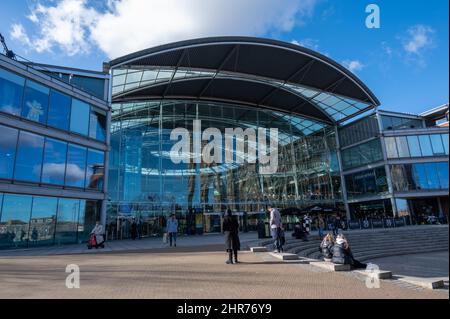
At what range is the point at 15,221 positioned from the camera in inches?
691

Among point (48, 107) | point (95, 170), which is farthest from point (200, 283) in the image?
point (95, 170)

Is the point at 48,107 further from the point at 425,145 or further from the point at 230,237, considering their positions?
the point at 425,145

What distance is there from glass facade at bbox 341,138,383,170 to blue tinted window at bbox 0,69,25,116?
113ft

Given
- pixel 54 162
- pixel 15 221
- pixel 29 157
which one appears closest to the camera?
pixel 15 221

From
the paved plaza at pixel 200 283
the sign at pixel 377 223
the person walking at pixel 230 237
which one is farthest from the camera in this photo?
the sign at pixel 377 223

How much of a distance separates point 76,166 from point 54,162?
66.5 inches

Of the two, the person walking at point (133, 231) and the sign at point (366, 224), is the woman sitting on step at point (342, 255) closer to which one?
the person walking at point (133, 231)

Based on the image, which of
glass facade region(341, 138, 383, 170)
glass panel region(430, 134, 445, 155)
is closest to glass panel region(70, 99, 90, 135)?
glass facade region(341, 138, 383, 170)

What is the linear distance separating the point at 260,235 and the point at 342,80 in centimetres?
2144

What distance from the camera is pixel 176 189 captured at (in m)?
29.6

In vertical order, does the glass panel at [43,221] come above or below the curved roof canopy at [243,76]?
below

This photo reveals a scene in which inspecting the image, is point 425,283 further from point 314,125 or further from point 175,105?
point 314,125

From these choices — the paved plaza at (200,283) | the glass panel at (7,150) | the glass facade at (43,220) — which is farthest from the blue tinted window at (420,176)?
the glass panel at (7,150)

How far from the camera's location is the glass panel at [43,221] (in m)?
18.4
